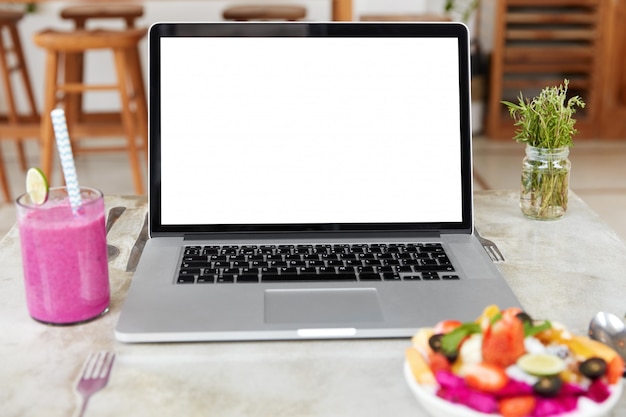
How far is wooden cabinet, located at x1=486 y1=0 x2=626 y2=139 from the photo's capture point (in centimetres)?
402

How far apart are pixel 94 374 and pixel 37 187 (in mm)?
223

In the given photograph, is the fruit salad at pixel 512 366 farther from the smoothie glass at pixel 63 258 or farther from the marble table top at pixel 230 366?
the smoothie glass at pixel 63 258

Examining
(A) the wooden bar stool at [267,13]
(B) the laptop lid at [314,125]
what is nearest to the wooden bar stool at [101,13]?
(A) the wooden bar stool at [267,13]

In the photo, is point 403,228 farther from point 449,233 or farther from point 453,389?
point 453,389

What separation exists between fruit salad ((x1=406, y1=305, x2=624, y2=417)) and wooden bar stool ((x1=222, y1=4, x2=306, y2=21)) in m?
2.90

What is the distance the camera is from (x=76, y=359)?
809 mm

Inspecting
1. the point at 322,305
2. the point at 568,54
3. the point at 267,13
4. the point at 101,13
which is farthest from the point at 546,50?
the point at 322,305

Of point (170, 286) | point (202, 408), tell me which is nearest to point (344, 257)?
point (170, 286)

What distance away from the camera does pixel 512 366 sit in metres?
0.66

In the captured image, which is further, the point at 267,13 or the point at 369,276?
the point at 267,13

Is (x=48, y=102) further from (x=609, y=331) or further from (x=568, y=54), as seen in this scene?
(x=568, y=54)

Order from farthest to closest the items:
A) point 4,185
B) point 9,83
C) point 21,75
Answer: point 21,75 < point 9,83 < point 4,185

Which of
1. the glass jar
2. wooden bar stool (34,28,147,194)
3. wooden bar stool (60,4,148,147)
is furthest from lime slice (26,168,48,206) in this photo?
wooden bar stool (60,4,148,147)

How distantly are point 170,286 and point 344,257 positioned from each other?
9.0 inches
